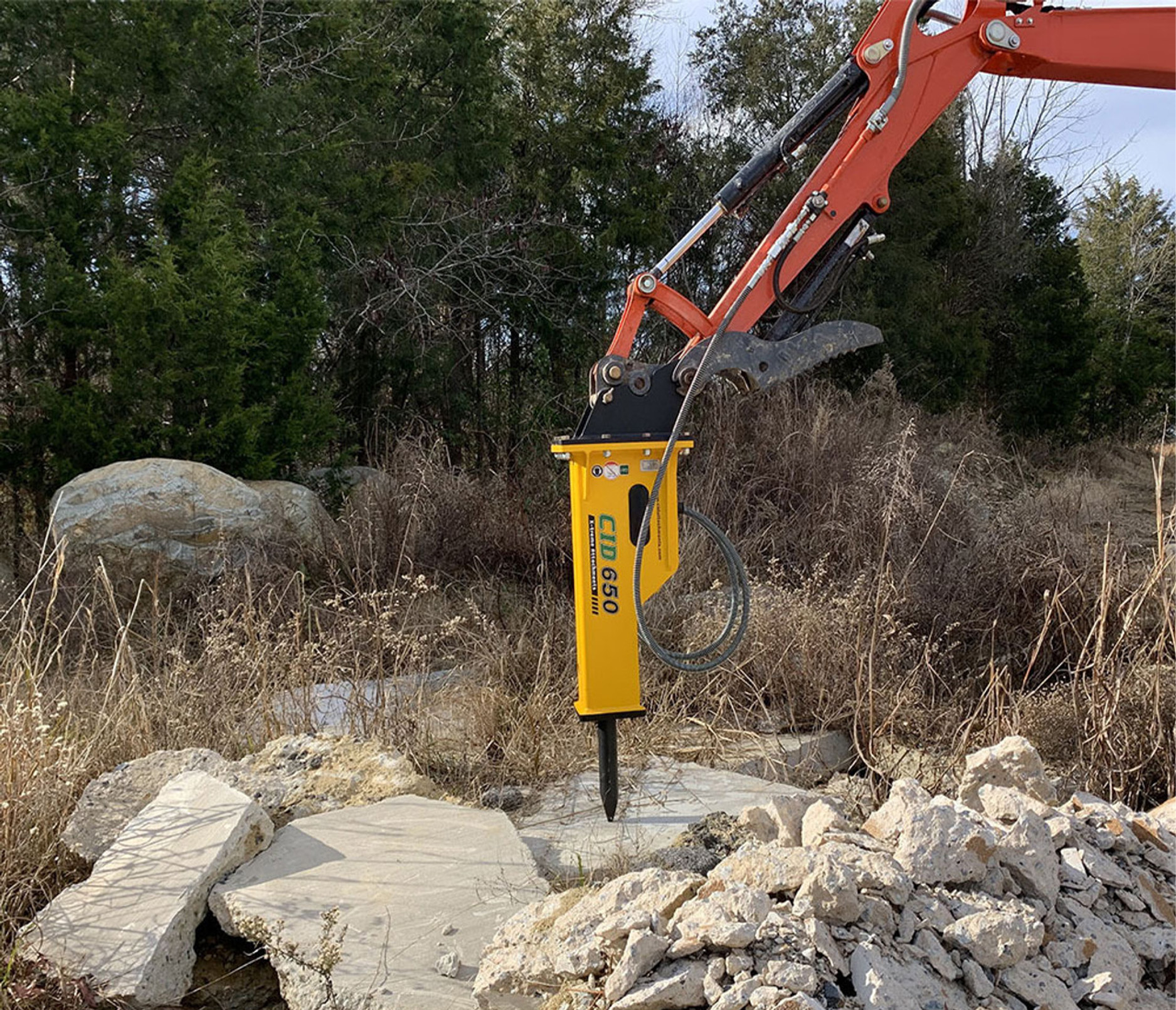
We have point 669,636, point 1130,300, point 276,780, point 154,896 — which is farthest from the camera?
point 1130,300

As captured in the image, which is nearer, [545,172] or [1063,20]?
[1063,20]

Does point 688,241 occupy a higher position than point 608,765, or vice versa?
point 688,241

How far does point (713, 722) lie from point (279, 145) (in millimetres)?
6180

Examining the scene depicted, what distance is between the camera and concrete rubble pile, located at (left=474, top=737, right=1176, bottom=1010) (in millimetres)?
2100

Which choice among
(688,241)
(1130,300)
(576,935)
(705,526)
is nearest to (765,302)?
(688,241)

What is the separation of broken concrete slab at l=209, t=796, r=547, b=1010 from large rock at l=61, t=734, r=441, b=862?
22 centimetres

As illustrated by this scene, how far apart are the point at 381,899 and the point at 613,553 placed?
47.4 inches

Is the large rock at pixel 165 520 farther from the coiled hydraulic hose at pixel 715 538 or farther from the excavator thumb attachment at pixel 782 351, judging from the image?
the excavator thumb attachment at pixel 782 351

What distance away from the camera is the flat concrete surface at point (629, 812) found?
11.2 feet

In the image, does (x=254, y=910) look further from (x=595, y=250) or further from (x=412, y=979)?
(x=595, y=250)

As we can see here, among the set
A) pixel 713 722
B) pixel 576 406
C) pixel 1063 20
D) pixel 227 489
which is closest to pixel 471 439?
pixel 576 406

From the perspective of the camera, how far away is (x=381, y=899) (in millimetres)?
2875

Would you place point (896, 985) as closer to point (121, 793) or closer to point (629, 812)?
point (629, 812)

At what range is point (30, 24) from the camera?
7.47 meters
